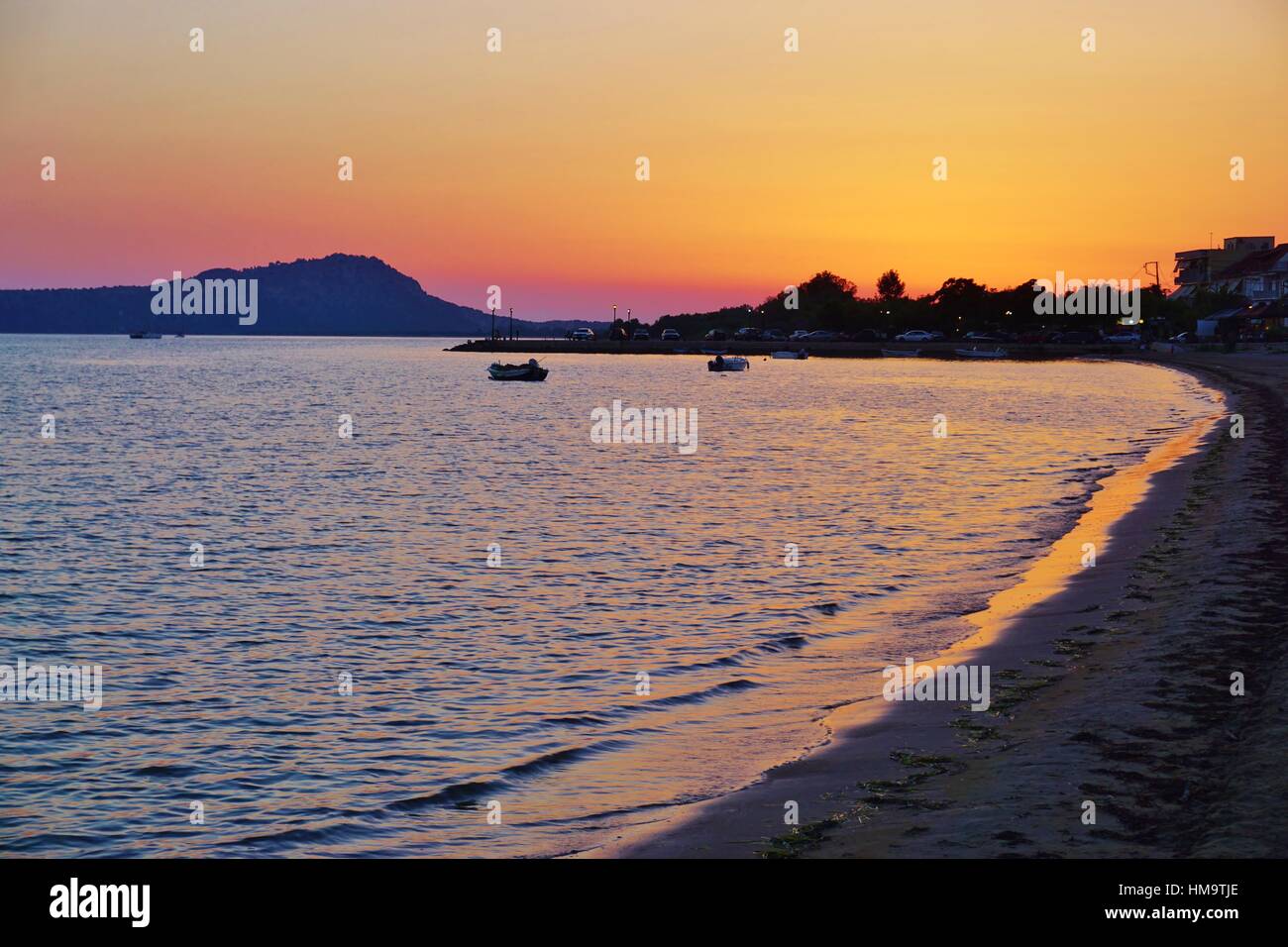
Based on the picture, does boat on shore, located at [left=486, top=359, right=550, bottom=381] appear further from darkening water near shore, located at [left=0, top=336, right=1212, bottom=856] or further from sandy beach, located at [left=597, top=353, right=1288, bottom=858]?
sandy beach, located at [left=597, top=353, right=1288, bottom=858]

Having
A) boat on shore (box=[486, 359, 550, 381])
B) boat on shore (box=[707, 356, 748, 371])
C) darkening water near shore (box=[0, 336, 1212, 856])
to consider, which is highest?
boat on shore (box=[707, 356, 748, 371])

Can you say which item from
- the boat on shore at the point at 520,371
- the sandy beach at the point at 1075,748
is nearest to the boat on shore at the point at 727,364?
the boat on shore at the point at 520,371

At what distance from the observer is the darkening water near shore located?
12.1m

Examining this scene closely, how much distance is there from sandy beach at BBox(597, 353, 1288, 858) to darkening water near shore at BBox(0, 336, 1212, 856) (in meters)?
0.94

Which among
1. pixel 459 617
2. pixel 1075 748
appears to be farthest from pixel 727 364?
pixel 1075 748

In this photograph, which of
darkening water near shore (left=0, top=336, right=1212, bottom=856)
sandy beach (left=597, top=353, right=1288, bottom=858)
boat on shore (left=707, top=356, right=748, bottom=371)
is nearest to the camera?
sandy beach (left=597, top=353, right=1288, bottom=858)

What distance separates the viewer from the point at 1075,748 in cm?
1125

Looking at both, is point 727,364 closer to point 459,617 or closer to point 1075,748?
point 459,617

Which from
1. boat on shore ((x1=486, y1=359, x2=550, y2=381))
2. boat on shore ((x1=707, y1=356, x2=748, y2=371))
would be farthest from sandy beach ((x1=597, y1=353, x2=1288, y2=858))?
boat on shore ((x1=707, y1=356, x2=748, y2=371))

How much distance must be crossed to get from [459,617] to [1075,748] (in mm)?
12031

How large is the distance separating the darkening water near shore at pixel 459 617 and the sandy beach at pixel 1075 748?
0.94 meters

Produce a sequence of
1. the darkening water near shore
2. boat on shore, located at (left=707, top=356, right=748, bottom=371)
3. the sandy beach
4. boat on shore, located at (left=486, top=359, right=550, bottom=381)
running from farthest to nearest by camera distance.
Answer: boat on shore, located at (left=707, top=356, right=748, bottom=371) < boat on shore, located at (left=486, top=359, right=550, bottom=381) < the darkening water near shore < the sandy beach

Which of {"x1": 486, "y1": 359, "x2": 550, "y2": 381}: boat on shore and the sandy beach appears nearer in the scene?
the sandy beach
